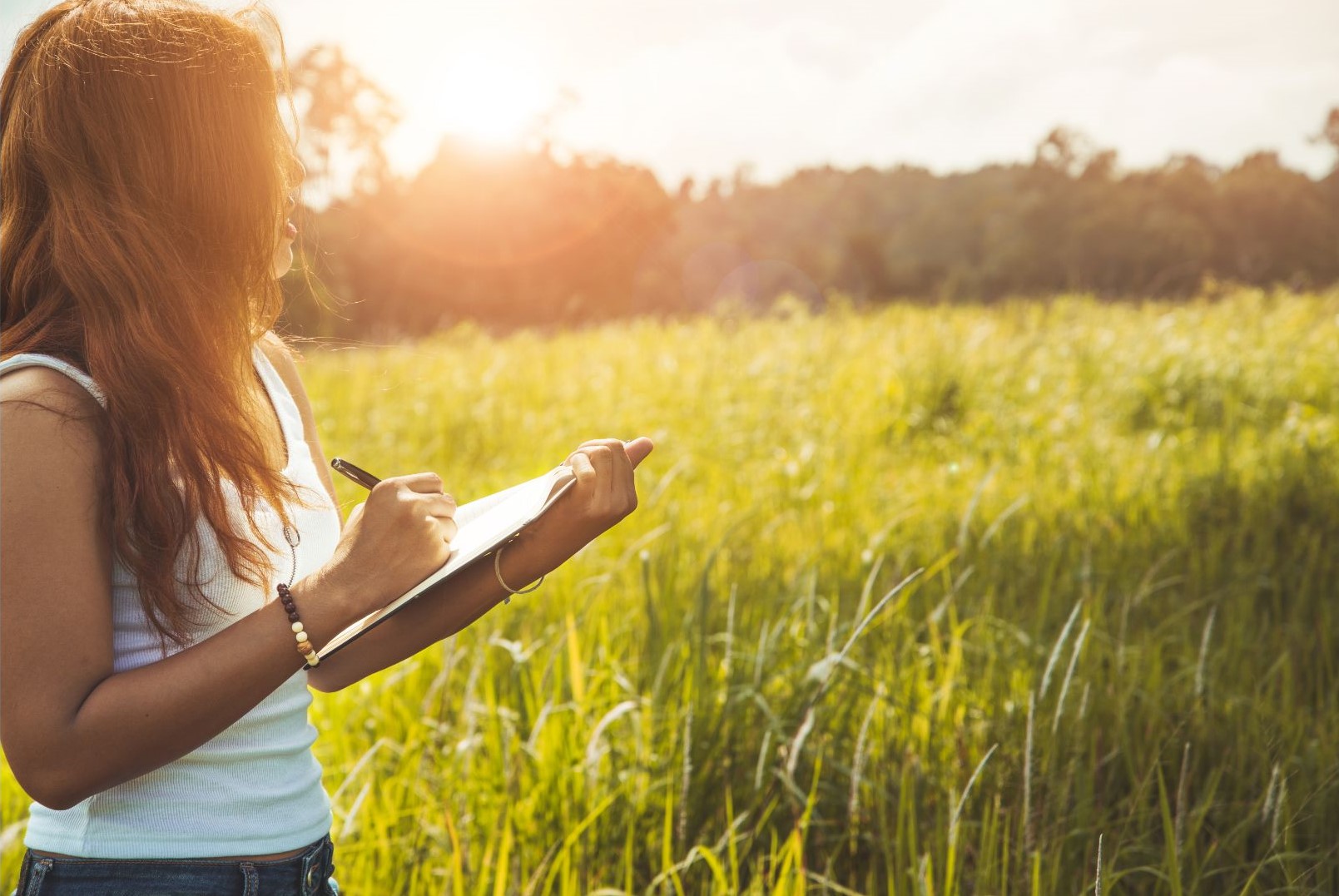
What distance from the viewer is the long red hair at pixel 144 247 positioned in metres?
0.88

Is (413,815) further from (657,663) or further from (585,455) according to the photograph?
(585,455)

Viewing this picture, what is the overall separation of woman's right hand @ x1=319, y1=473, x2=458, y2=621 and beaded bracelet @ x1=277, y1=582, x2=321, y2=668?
0.12ft

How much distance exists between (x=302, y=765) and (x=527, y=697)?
113 cm

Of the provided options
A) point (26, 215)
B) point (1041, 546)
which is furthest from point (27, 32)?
point (1041, 546)

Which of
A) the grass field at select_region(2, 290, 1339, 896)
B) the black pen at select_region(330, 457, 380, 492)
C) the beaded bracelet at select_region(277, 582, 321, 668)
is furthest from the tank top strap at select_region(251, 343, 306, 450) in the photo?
the grass field at select_region(2, 290, 1339, 896)

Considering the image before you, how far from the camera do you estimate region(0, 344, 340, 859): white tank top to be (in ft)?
2.97

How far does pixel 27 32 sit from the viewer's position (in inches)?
37.4

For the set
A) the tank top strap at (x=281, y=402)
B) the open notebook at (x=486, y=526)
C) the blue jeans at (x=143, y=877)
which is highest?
the tank top strap at (x=281, y=402)

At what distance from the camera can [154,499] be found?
86 centimetres

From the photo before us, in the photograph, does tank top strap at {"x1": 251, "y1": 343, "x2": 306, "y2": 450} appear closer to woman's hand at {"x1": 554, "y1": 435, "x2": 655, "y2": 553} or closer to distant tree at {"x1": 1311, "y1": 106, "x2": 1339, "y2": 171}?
woman's hand at {"x1": 554, "y1": 435, "x2": 655, "y2": 553}

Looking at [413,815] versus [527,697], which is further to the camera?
[527,697]

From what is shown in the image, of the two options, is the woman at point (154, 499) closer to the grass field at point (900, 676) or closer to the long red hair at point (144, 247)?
the long red hair at point (144, 247)

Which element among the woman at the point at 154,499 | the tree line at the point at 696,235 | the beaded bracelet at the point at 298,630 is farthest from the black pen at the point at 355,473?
the tree line at the point at 696,235

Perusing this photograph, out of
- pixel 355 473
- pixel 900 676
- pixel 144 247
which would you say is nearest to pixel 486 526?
pixel 355 473
